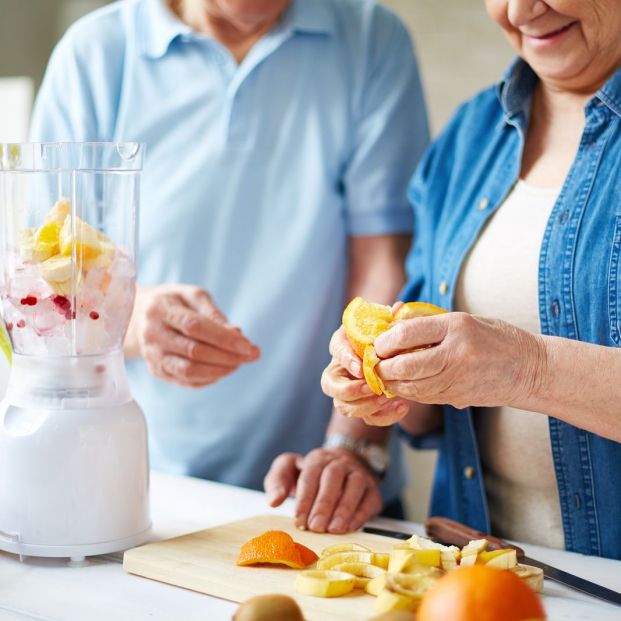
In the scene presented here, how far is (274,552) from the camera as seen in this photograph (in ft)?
3.84

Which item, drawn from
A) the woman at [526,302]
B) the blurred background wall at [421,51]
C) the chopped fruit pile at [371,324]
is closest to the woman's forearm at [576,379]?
the woman at [526,302]

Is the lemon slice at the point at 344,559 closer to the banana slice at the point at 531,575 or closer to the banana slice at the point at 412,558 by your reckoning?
the banana slice at the point at 412,558

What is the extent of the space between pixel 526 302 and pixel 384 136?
1.80 feet

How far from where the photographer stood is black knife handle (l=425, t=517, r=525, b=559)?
124 cm

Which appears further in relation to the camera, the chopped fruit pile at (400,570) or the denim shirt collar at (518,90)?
the denim shirt collar at (518,90)

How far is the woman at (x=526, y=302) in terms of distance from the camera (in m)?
1.16

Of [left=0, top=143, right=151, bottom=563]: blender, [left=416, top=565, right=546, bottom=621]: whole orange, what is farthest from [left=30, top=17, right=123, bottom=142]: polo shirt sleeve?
[left=416, top=565, right=546, bottom=621]: whole orange

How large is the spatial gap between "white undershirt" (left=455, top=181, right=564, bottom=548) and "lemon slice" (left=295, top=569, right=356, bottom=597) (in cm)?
49

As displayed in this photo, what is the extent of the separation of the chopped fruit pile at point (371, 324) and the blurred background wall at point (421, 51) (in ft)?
7.17

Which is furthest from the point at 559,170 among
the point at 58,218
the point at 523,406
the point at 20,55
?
the point at 20,55

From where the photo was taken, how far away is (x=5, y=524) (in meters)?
1.25

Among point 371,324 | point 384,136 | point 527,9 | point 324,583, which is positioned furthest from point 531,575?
point 384,136

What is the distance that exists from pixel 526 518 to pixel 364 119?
82 centimetres

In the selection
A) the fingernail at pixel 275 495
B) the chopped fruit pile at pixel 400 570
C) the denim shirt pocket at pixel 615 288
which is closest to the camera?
the chopped fruit pile at pixel 400 570
